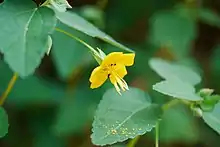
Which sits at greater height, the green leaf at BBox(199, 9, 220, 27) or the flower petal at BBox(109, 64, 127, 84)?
the flower petal at BBox(109, 64, 127, 84)

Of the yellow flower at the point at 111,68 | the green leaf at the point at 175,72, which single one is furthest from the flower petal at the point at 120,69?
the green leaf at the point at 175,72

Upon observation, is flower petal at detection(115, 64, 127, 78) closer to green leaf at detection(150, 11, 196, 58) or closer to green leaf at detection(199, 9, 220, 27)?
green leaf at detection(150, 11, 196, 58)

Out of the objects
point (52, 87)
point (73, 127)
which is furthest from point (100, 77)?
point (52, 87)

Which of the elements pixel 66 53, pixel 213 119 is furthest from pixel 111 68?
pixel 66 53

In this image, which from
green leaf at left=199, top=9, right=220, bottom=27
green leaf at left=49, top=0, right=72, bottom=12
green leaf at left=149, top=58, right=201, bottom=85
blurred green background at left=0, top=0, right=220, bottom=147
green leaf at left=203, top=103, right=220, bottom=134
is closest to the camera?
green leaf at left=49, top=0, right=72, bottom=12

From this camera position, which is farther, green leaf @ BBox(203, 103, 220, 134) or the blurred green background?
the blurred green background

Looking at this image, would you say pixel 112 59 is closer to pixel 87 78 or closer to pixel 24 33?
pixel 24 33

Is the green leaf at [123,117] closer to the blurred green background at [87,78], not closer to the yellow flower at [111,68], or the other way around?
the yellow flower at [111,68]

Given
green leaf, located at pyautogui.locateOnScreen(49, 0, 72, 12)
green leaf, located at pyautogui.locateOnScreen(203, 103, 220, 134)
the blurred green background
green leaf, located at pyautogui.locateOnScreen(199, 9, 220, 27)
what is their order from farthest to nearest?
green leaf, located at pyautogui.locateOnScreen(199, 9, 220, 27)
the blurred green background
green leaf, located at pyautogui.locateOnScreen(203, 103, 220, 134)
green leaf, located at pyautogui.locateOnScreen(49, 0, 72, 12)

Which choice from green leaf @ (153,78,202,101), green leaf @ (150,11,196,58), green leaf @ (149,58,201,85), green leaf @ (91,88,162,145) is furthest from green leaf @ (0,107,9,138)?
green leaf @ (150,11,196,58)
